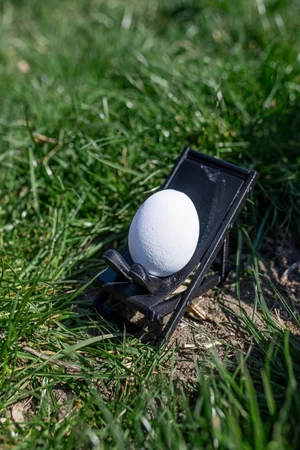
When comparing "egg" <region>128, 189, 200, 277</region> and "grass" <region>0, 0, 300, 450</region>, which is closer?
"grass" <region>0, 0, 300, 450</region>

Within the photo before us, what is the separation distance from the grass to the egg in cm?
34

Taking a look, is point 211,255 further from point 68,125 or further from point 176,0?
point 176,0

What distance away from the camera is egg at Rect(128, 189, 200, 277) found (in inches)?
90.7

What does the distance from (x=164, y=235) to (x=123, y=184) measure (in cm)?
91

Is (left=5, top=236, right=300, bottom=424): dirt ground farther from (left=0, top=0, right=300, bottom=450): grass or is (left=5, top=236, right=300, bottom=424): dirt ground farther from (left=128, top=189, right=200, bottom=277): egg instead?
(left=128, top=189, right=200, bottom=277): egg

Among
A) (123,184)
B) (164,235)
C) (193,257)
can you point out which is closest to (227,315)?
(193,257)

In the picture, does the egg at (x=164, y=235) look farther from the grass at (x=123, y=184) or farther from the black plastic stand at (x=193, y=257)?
the grass at (x=123, y=184)

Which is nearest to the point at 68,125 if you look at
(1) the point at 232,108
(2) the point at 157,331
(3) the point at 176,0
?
(1) the point at 232,108

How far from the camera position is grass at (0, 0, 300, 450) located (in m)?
2.02

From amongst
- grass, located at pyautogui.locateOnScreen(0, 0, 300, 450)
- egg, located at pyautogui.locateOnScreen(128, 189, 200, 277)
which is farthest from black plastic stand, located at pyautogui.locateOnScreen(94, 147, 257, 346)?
grass, located at pyautogui.locateOnScreen(0, 0, 300, 450)

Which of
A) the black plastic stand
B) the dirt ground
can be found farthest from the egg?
the dirt ground

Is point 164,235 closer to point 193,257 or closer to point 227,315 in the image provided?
point 193,257

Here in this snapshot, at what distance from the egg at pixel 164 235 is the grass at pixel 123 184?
344mm

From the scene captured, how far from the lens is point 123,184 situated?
3146 mm
